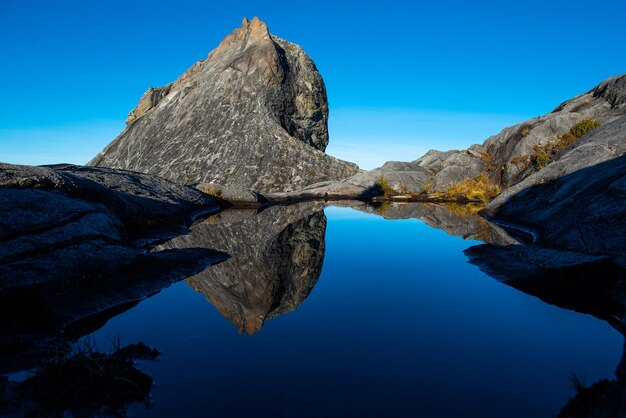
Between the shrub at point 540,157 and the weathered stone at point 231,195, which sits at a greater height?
the shrub at point 540,157

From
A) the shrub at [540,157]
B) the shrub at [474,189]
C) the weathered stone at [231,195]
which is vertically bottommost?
the weathered stone at [231,195]

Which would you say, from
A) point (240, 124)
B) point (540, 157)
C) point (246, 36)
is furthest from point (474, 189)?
point (246, 36)

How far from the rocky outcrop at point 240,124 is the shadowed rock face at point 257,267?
25.5 meters

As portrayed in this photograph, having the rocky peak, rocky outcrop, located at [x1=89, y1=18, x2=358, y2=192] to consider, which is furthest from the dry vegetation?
the rocky peak

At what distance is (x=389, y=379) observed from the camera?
17.0 feet

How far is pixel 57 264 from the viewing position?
830cm

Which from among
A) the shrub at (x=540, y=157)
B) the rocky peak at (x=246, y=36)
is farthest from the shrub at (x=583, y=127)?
the rocky peak at (x=246, y=36)

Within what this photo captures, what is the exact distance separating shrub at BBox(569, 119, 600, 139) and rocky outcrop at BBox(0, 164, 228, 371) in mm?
26146

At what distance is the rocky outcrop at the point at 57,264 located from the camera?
22.0 feet

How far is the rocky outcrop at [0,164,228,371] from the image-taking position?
22.0ft

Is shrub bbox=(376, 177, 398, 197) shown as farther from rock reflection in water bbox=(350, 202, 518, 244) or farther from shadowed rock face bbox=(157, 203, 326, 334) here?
shadowed rock face bbox=(157, 203, 326, 334)

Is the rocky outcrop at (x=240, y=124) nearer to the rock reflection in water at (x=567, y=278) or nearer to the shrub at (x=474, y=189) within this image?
the shrub at (x=474, y=189)

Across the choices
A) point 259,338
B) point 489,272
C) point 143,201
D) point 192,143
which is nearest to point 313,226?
point 143,201

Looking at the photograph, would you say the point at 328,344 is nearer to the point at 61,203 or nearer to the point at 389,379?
the point at 389,379
